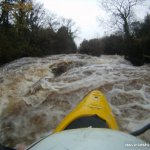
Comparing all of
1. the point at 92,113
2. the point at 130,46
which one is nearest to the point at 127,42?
the point at 130,46

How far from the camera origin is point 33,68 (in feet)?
37.4

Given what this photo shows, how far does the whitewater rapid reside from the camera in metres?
6.12

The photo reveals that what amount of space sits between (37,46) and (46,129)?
11.1 metres

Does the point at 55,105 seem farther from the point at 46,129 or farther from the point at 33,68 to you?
the point at 33,68

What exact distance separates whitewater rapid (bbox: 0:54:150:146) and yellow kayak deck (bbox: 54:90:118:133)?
1.10 metres

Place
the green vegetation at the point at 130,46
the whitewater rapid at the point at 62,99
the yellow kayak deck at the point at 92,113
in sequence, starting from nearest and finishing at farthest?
1. the yellow kayak deck at the point at 92,113
2. the whitewater rapid at the point at 62,99
3. the green vegetation at the point at 130,46

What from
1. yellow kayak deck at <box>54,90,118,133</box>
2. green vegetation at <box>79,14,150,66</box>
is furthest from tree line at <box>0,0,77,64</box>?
yellow kayak deck at <box>54,90,118,133</box>

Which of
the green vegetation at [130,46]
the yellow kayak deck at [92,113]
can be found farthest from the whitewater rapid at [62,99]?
the green vegetation at [130,46]

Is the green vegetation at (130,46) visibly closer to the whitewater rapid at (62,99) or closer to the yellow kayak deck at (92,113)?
the whitewater rapid at (62,99)

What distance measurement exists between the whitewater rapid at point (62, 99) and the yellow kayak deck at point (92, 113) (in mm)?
1101

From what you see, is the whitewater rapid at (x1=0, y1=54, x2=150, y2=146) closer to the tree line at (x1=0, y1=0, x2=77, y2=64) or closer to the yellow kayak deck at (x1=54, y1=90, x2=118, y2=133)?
the yellow kayak deck at (x1=54, y1=90, x2=118, y2=133)

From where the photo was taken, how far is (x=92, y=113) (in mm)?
4246

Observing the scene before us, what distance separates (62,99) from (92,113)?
3009mm

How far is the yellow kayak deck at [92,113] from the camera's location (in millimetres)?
4090
